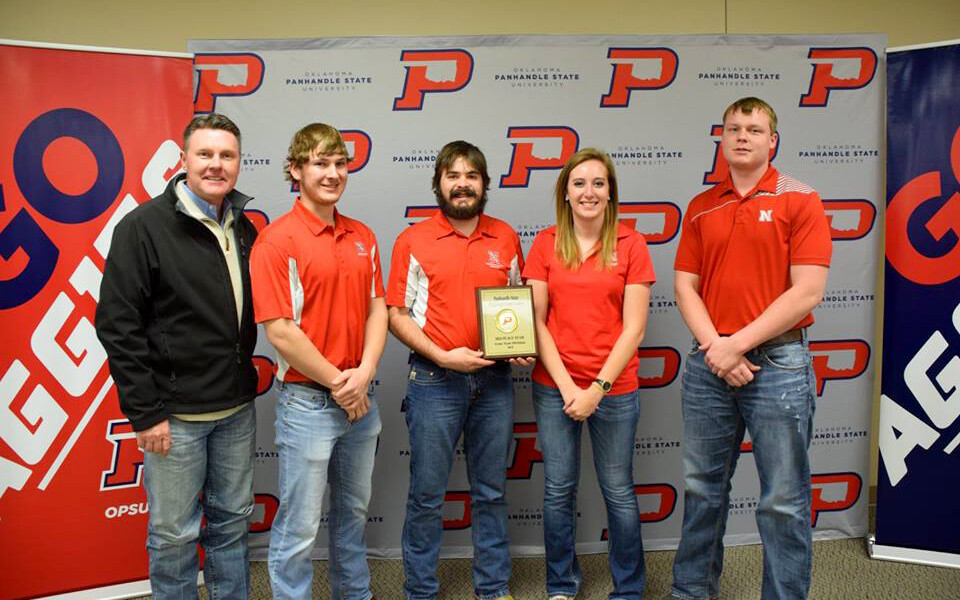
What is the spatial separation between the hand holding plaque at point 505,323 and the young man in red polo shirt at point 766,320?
2.00 feet

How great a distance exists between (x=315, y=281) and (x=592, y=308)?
3.30 feet

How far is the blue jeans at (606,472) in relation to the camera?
2.36 m

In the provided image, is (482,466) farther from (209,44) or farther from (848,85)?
(848,85)

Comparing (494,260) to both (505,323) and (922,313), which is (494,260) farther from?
(922,313)

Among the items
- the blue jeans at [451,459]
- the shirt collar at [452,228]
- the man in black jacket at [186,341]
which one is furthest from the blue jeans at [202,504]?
the shirt collar at [452,228]

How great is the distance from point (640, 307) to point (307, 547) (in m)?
1.45

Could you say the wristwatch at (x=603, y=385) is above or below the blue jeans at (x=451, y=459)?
above

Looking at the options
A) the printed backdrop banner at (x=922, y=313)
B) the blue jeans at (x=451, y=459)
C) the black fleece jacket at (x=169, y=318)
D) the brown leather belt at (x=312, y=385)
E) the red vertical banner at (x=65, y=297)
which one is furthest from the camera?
the printed backdrop banner at (x=922, y=313)

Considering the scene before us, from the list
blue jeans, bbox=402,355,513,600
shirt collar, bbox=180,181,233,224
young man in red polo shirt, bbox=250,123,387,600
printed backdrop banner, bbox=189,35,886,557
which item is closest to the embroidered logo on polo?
blue jeans, bbox=402,355,513,600

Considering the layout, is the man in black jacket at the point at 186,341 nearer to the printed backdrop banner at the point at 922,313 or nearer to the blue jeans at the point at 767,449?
the blue jeans at the point at 767,449

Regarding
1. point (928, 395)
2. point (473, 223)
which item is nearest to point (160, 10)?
point (473, 223)

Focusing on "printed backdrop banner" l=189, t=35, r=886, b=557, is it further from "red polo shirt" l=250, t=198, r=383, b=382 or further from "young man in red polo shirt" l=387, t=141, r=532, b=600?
"red polo shirt" l=250, t=198, r=383, b=382

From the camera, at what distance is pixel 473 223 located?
244cm

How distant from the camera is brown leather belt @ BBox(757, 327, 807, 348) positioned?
2129 mm
